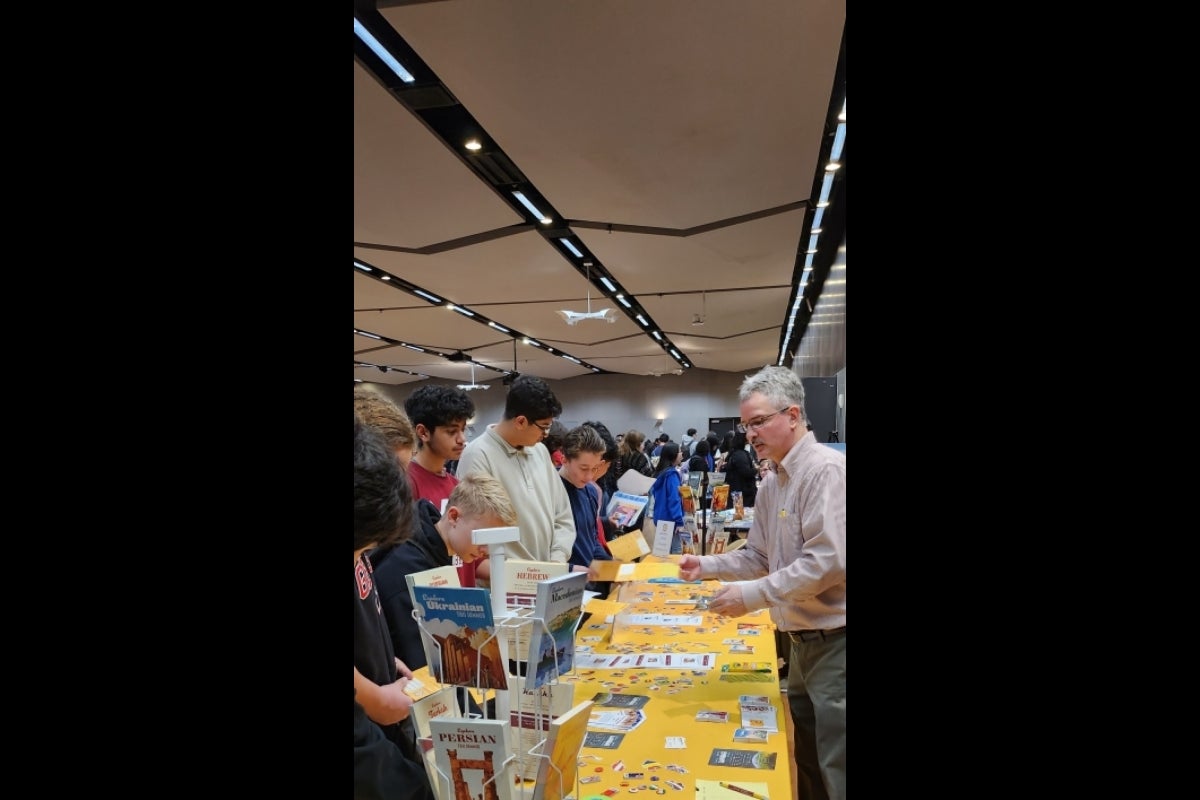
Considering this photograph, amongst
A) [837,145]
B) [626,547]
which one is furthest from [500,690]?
[837,145]

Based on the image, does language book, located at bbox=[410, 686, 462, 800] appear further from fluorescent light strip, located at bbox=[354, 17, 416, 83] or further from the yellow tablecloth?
fluorescent light strip, located at bbox=[354, 17, 416, 83]

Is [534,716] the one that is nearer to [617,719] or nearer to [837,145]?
[617,719]

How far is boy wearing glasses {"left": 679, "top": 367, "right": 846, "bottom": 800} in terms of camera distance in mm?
2289

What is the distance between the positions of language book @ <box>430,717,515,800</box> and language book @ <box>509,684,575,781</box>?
0.38ft
